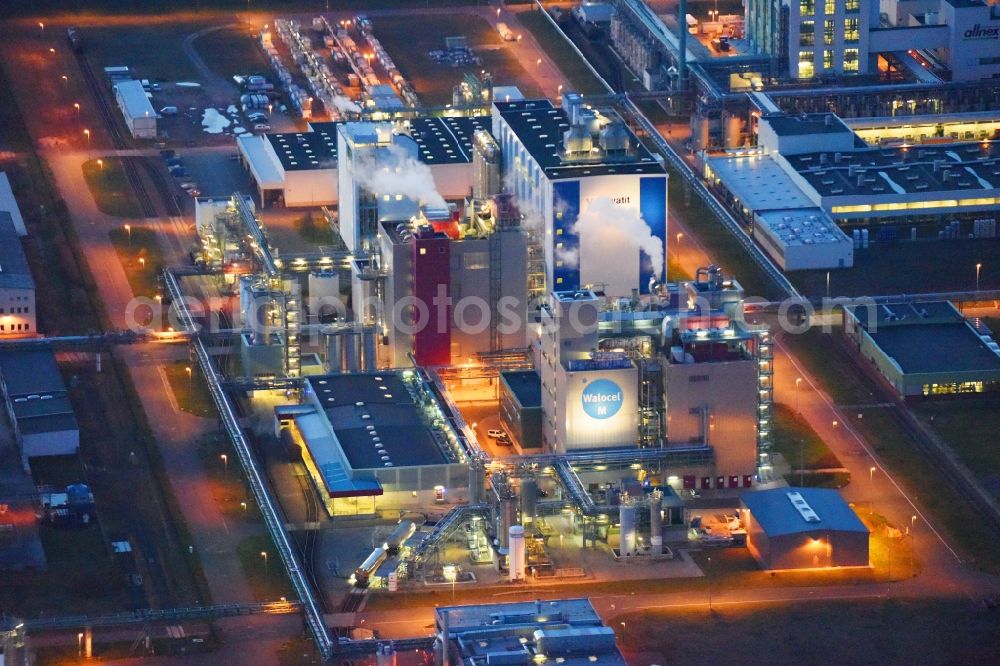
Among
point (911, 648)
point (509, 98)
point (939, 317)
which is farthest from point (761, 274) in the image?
point (911, 648)

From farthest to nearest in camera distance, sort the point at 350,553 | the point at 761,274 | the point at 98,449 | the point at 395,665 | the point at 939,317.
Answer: the point at 761,274 < the point at 939,317 < the point at 98,449 < the point at 350,553 < the point at 395,665

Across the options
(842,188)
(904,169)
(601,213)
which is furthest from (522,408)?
(904,169)

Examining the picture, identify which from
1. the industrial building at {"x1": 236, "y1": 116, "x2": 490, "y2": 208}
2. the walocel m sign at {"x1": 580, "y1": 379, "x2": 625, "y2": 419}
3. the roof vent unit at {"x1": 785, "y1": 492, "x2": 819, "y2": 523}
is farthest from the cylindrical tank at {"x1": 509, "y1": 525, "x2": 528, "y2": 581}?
the industrial building at {"x1": 236, "y1": 116, "x2": 490, "y2": 208}

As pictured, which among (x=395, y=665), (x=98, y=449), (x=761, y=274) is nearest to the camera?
(x=395, y=665)

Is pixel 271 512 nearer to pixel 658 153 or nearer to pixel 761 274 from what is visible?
pixel 761 274

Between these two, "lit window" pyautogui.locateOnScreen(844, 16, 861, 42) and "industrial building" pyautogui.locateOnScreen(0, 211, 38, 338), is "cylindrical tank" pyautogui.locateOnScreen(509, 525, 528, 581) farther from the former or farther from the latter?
"lit window" pyautogui.locateOnScreen(844, 16, 861, 42)
